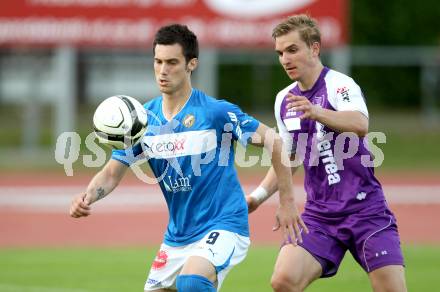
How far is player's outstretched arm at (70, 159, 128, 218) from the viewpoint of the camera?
6441 millimetres

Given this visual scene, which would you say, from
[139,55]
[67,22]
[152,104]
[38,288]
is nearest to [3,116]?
[139,55]

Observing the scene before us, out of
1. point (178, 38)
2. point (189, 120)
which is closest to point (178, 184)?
point (189, 120)

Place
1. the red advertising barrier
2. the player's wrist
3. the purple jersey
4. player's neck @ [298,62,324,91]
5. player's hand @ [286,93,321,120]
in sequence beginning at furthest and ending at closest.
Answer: the red advertising barrier < the player's wrist < player's neck @ [298,62,324,91] < the purple jersey < player's hand @ [286,93,321,120]

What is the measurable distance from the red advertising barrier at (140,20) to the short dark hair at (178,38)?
15803 millimetres

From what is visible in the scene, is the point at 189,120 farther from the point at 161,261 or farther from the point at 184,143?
the point at 161,261

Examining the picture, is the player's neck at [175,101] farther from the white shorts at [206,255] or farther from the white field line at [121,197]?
the white field line at [121,197]

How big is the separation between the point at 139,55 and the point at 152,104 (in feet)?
90.7

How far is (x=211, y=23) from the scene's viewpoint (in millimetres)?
22641

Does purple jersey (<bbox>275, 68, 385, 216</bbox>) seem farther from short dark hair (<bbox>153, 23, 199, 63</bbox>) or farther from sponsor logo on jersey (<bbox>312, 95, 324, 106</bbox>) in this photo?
short dark hair (<bbox>153, 23, 199, 63</bbox>)

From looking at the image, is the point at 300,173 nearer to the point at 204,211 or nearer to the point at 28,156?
the point at 28,156

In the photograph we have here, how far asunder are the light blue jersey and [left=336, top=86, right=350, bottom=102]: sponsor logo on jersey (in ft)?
2.25

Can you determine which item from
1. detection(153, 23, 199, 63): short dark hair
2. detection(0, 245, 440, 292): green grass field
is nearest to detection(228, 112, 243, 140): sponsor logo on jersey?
detection(153, 23, 199, 63): short dark hair

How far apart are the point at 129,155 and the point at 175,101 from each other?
51cm

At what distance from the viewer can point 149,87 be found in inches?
1366
